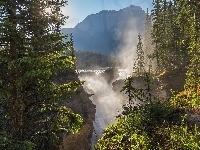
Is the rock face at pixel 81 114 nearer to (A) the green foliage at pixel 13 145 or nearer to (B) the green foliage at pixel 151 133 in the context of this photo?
(A) the green foliage at pixel 13 145

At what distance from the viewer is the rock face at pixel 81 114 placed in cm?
2622

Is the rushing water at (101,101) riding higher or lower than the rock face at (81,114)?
higher

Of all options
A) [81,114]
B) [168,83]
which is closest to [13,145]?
[81,114]

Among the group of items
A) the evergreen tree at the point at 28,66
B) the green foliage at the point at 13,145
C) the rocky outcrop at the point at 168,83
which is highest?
the rocky outcrop at the point at 168,83

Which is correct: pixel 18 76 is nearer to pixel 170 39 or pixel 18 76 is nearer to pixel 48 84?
pixel 48 84

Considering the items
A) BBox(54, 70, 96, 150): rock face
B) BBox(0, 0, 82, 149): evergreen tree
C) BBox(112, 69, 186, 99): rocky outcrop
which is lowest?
BBox(0, 0, 82, 149): evergreen tree

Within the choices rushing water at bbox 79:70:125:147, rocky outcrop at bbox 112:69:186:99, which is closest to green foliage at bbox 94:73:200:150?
rushing water at bbox 79:70:125:147

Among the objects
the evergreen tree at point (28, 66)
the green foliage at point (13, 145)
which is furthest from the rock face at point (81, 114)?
the green foliage at point (13, 145)

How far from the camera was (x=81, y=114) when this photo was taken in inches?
1227

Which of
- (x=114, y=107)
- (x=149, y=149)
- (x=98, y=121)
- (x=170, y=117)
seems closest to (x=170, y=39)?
(x=114, y=107)

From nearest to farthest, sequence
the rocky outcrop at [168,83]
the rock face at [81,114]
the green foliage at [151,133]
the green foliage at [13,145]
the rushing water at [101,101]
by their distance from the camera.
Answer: the green foliage at [151,133] → the green foliage at [13,145] → the rock face at [81,114] → the rushing water at [101,101] → the rocky outcrop at [168,83]

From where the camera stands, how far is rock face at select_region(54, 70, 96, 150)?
26.2 m

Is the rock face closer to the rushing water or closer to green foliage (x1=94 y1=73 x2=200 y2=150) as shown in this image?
the rushing water

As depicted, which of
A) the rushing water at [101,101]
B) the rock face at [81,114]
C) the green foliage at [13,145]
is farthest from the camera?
A: the rushing water at [101,101]
